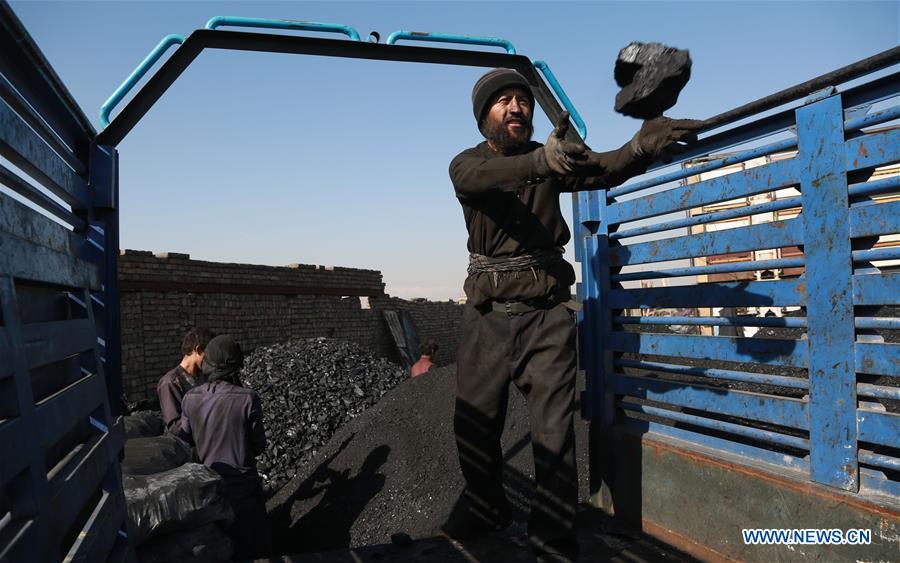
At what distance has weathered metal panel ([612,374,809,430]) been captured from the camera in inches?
104

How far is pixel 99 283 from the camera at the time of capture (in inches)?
107

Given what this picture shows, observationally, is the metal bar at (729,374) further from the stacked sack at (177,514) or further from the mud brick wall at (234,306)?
the mud brick wall at (234,306)

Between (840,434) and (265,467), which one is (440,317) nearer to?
(265,467)

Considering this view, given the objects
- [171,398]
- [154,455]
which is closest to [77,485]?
[154,455]

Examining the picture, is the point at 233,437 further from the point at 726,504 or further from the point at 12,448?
the point at 12,448

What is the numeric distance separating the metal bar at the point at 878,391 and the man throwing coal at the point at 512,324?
42.7 inches

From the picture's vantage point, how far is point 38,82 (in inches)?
86.7

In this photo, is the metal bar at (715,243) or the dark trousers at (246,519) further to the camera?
the dark trousers at (246,519)

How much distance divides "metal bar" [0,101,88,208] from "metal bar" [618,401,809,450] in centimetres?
264

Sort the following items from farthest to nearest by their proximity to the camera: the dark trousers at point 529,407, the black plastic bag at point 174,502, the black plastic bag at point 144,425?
1. the black plastic bag at point 144,425
2. the black plastic bag at point 174,502
3. the dark trousers at point 529,407

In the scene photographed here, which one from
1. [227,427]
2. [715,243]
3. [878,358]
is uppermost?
[715,243]

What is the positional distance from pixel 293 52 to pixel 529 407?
2033mm

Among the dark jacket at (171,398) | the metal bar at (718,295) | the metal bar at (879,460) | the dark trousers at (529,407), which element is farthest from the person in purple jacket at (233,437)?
the metal bar at (879,460)

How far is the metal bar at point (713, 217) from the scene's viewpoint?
263 centimetres
